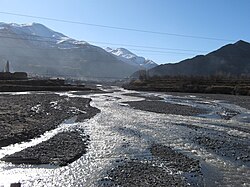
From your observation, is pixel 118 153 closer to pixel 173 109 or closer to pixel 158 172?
pixel 158 172

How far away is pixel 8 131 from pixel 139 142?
28.6 ft

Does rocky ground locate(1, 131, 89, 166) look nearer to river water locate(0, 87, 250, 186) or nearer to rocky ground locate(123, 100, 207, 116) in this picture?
river water locate(0, 87, 250, 186)

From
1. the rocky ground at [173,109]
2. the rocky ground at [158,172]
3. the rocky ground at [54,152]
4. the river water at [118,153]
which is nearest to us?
the rocky ground at [158,172]

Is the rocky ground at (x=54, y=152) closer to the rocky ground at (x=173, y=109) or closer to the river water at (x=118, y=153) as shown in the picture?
the river water at (x=118, y=153)

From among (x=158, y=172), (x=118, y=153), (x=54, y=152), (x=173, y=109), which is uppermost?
(x=54, y=152)

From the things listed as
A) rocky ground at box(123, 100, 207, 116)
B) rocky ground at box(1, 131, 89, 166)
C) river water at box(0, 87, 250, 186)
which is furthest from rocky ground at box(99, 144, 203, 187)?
rocky ground at box(123, 100, 207, 116)

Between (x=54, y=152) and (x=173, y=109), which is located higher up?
(x=54, y=152)

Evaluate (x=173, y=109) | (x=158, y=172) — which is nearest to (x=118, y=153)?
(x=158, y=172)

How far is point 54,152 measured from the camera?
61.1ft

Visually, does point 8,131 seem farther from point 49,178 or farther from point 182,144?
point 182,144

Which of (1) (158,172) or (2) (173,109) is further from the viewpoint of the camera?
(2) (173,109)

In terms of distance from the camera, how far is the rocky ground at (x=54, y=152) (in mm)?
16750

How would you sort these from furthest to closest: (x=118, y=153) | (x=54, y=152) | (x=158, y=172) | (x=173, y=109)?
(x=173, y=109)
(x=118, y=153)
(x=54, y=152)
(x=158, y=172)

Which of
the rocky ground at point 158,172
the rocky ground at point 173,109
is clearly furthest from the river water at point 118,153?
the rocky ground at point 173,109
